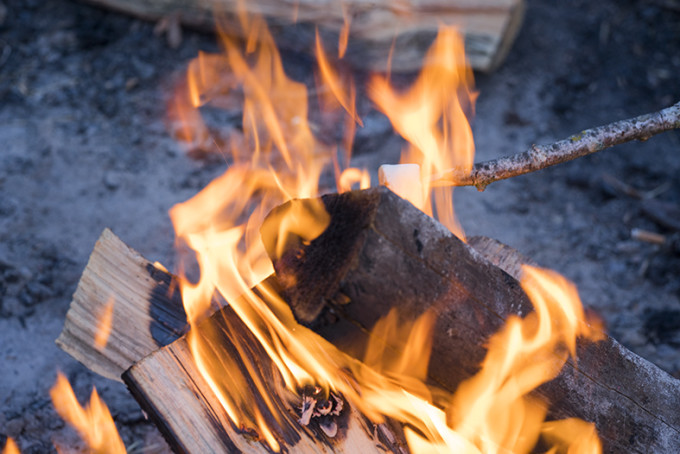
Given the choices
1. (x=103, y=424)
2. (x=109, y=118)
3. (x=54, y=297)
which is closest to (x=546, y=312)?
(x=103, y=424)

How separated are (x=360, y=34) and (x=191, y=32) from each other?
138cm

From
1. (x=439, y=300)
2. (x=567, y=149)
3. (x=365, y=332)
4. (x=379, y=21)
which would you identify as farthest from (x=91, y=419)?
(x=379, y=21)

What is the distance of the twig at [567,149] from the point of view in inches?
69.9

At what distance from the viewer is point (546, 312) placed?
4.95 feet

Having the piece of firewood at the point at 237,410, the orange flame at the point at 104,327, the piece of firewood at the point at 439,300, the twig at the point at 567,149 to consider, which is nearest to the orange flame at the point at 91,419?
the orange flame at the point at 104,327

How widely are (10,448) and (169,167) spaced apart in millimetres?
1880

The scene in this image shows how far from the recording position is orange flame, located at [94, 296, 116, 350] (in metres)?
1.99

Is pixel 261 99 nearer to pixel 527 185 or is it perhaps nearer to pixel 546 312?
pixel 527 185

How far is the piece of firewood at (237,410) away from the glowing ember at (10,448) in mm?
716

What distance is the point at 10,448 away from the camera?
202cm

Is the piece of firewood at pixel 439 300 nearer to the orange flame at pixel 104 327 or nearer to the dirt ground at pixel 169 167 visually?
the orange flame at pixel 104 327

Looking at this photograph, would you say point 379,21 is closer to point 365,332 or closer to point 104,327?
point 104,327

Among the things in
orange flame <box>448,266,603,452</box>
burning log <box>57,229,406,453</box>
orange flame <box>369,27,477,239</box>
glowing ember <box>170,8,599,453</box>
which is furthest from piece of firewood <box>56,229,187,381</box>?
orange flame <box>369,27,477,239</box>

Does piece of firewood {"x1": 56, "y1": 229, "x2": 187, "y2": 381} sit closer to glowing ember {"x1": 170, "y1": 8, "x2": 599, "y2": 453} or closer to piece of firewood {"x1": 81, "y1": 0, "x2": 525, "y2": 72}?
glowing ember {"x1": 170, "y1": 8, "x2": 599, "y2": 453}
